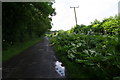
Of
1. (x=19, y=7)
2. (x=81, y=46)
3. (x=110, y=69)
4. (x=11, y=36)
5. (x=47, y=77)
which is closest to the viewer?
(x=110, y=69)

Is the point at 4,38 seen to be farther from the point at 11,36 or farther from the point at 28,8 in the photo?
the point at 28,8

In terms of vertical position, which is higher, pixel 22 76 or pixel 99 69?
pixel 99 69

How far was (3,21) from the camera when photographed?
46.9 feet

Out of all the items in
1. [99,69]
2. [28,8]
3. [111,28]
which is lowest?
[99,69]

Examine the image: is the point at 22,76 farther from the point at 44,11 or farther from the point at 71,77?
the point at 44,11

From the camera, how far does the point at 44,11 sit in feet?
57.2

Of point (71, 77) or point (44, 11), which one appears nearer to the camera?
Answer: point (71, 77)

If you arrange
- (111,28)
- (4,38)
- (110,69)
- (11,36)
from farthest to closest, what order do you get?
(11,36)
(4,38)
(111,28)
(110,69)

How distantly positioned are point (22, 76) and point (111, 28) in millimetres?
9252

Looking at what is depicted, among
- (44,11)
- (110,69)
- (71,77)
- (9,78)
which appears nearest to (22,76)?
(9,78)

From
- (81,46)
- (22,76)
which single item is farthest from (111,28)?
(22,76)

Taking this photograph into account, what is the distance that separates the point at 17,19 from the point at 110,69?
1245 centimetres

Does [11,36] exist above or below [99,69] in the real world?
above

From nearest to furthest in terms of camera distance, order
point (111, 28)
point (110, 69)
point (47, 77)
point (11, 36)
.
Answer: point (110, 69) → point (47, 77) → point (111, 28) → point (11, 36)
